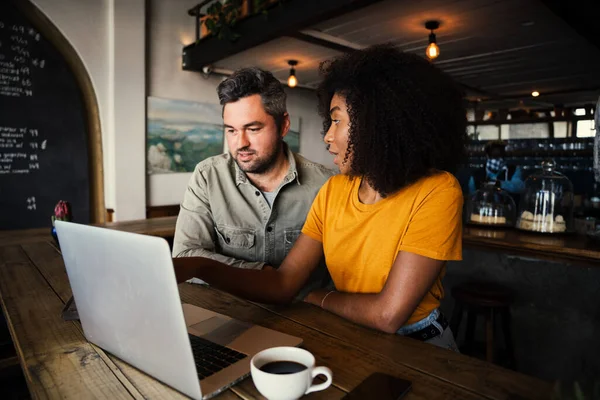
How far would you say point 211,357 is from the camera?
2.69ft

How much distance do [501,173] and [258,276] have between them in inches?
180

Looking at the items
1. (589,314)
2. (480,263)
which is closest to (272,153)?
(480,263)

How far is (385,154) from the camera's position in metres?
1.22

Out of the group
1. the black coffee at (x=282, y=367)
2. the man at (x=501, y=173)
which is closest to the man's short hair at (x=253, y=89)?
the black coffee at (x=282, y=367)

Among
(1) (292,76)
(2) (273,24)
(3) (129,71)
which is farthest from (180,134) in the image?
(2) (273,24)

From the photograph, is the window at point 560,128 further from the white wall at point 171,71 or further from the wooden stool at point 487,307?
the wooden stool at point 487,307

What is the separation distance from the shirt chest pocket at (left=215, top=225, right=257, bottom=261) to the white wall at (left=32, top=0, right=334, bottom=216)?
3082 millimetres

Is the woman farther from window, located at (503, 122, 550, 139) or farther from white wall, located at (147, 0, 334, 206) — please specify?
window, located at (503, 122, 550, 139)

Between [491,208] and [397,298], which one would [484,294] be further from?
[397,298]

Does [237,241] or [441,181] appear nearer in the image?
[441,181]

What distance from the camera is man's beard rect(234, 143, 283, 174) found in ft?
5.41

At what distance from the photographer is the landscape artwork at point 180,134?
4645 mm

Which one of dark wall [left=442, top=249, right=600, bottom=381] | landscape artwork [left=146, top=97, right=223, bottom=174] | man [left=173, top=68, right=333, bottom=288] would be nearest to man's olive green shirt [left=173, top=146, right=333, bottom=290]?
man [left=173, top=68, right=333, bottom=288]

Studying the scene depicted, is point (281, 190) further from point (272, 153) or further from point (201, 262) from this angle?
point (201, 262)
